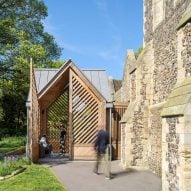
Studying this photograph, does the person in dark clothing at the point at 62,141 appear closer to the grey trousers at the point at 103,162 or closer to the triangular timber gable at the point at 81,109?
the triangular timber gable at the point at 81,109

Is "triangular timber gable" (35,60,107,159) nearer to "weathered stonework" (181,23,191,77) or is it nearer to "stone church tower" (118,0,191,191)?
"stone church tower" (118,0,191,191)

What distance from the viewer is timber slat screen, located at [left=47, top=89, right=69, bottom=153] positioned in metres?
25.7

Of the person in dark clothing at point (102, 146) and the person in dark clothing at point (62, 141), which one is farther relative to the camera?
the person in dark clothing at point (62, 141)

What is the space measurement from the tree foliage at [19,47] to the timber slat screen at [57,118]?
4096mm

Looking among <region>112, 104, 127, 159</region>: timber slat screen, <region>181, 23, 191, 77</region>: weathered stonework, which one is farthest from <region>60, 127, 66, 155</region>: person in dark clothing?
<region>181, 23, 191, 77</region>: weathered stonework

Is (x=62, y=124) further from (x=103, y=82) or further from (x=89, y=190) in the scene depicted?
(x=89, y=190)

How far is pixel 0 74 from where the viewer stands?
102 feet

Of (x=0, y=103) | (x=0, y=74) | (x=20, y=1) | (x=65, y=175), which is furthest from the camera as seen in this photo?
(x=0, y=103)

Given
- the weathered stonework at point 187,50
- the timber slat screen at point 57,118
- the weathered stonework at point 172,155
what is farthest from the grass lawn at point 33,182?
the timber slat screen at point 57,118

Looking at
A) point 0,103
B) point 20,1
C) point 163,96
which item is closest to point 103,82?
point 163,96

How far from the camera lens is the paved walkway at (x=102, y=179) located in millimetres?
13266

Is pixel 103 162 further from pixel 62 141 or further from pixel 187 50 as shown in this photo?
pixel 62 141

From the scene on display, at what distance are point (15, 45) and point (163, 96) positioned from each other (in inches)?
670

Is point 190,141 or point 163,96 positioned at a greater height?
point 163,96
